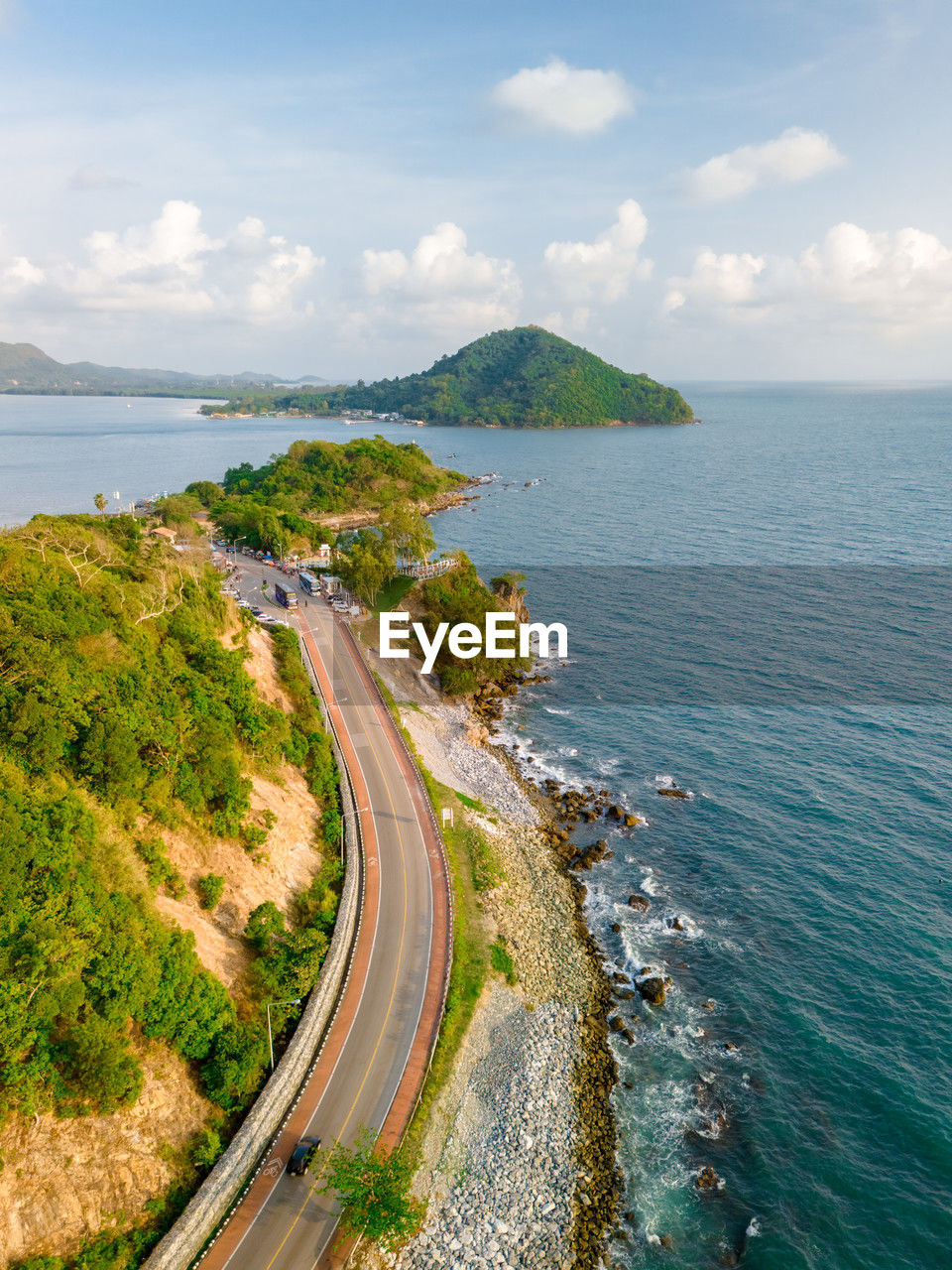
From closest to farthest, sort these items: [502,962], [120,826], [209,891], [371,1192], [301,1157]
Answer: [371,1192], [301,1157], [120,826], [209,891], [502,962]

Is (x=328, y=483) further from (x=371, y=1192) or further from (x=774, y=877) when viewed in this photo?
(x=371, y=1192)

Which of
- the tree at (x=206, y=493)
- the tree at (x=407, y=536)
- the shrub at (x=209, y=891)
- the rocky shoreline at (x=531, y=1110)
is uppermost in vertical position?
the tree at (x=206, y=493)

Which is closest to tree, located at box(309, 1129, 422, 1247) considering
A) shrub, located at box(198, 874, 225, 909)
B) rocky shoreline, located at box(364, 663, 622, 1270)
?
rocky shoreline, located at box(364, 663, 622, 1270)

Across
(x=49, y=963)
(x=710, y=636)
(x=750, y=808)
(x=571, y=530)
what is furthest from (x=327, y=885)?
(x=571, y=530)

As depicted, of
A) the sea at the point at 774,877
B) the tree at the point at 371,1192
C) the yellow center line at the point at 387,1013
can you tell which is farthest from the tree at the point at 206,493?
the tree at the point at 371,1192

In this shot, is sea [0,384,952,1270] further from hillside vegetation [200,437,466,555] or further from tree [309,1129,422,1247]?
hillside vegetation [200,437,466,555]

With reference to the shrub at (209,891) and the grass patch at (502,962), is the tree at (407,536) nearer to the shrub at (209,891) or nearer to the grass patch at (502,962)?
the shrub at (209,891)

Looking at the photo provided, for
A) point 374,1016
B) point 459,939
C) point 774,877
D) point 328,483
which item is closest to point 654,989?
point 459,939
